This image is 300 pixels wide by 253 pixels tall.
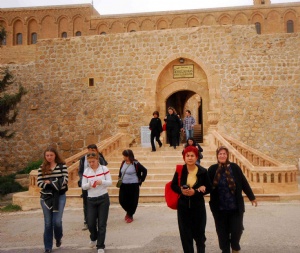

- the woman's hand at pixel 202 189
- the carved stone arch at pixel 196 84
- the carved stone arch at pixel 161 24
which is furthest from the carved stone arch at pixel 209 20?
the woman's hand at pixel 202 189

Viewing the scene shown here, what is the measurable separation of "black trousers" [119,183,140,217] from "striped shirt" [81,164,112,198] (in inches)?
71.7

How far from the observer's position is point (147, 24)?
1195 inches

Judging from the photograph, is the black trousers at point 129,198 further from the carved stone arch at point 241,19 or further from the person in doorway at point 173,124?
the carved stone arch at point 241,19

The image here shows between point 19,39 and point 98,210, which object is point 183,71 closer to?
point 98,210

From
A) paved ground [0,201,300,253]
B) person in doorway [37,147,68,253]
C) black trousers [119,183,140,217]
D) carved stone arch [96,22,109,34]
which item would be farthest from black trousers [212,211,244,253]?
carved stone arch [96,22,109,34]

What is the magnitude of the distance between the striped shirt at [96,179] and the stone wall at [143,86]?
11233 millimetres

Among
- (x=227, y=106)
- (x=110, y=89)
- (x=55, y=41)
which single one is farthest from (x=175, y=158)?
(x=55, y=41)

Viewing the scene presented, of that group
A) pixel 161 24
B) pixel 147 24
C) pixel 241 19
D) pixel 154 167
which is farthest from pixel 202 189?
pixel 241 19

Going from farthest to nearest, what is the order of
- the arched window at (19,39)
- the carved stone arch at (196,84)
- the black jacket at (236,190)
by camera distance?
the arched window at (19,39), the carved stone arch at (196,84), the black jacket at (236,190)

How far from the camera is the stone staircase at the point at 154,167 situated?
30.2ft

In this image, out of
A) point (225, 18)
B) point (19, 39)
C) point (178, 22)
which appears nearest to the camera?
point (225, 18)

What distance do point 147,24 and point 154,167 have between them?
21641 mm

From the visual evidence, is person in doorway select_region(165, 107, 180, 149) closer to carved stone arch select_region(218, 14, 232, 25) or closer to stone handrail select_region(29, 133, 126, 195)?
stone handrail select_region(29, 133, 126, 195)

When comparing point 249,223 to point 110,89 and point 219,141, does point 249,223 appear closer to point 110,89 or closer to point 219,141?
point 219,141
